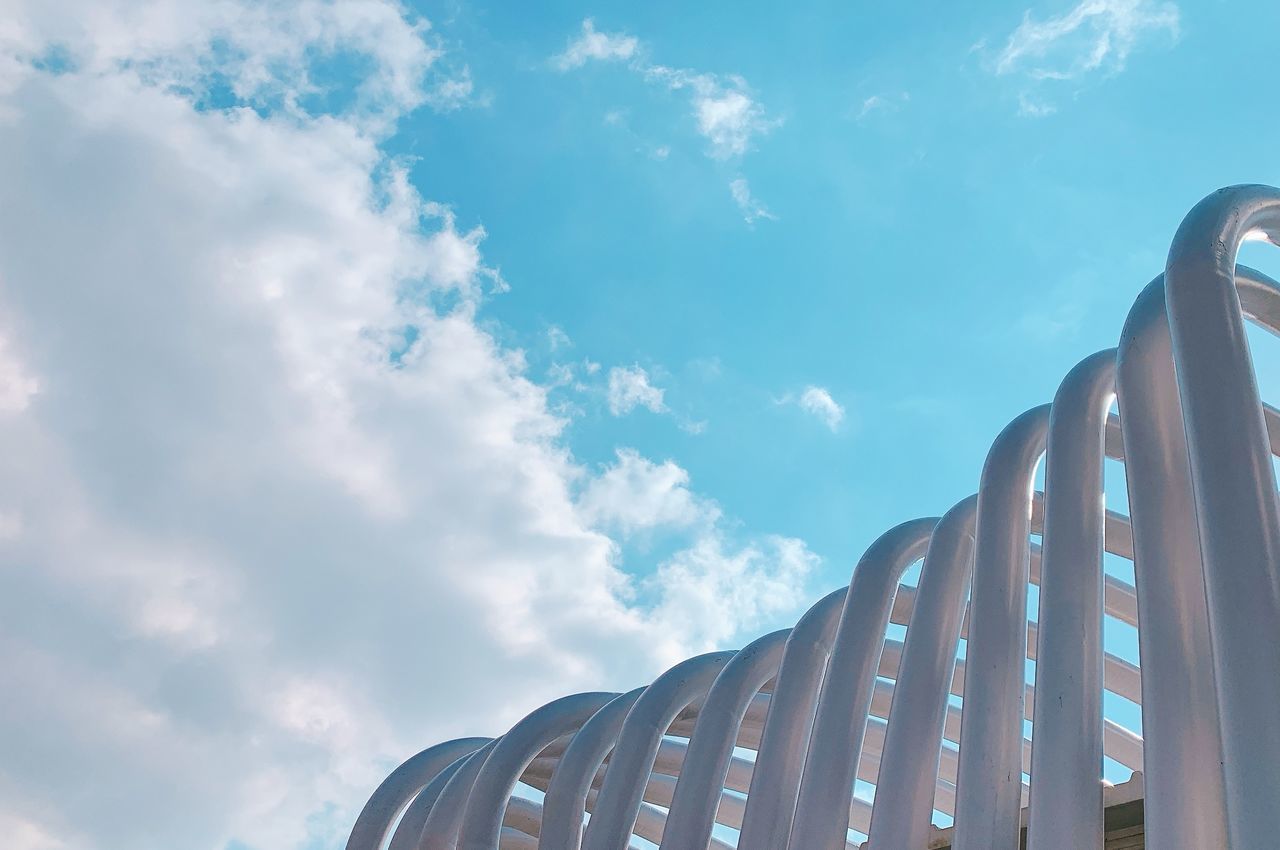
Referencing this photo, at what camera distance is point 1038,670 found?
24.6 feet

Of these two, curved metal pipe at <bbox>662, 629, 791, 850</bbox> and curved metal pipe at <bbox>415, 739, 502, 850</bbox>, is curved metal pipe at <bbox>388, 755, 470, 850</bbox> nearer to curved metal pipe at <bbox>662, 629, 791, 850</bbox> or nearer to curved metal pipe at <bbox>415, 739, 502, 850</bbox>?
curved metal pipe at <bbox>415, 739, 502, 850</bbox>

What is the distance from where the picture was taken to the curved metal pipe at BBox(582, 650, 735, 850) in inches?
411

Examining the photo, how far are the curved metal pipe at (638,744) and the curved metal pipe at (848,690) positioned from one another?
1.74 m

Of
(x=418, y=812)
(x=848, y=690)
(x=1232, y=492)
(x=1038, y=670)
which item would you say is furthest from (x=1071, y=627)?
(x=418, y=812)

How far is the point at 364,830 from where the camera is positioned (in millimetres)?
12469

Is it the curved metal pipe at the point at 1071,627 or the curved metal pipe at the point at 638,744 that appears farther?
the curved metal pipe at the point at 638,744

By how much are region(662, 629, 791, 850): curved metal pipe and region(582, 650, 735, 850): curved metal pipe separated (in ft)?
1.28

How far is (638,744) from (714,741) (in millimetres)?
724

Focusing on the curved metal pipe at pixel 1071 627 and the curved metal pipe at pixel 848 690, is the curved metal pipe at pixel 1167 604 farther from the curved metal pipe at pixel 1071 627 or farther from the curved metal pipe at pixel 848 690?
the curved metal pipe at pixel 848 690

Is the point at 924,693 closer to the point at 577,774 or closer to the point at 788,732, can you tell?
the point at 788,732

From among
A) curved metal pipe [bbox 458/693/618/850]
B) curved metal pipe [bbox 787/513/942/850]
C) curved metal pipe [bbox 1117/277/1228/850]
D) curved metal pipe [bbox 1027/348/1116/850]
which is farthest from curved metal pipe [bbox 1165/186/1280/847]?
curved metal pipe [bbox 458/693/618/850]

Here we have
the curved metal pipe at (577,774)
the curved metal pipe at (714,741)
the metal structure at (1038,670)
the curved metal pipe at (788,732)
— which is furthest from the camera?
the curved metal pipe at (577,774)

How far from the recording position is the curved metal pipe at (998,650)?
303 inches

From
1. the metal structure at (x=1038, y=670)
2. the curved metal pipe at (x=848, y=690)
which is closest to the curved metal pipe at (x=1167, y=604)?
the metal structure at (x=1038, y=670)
